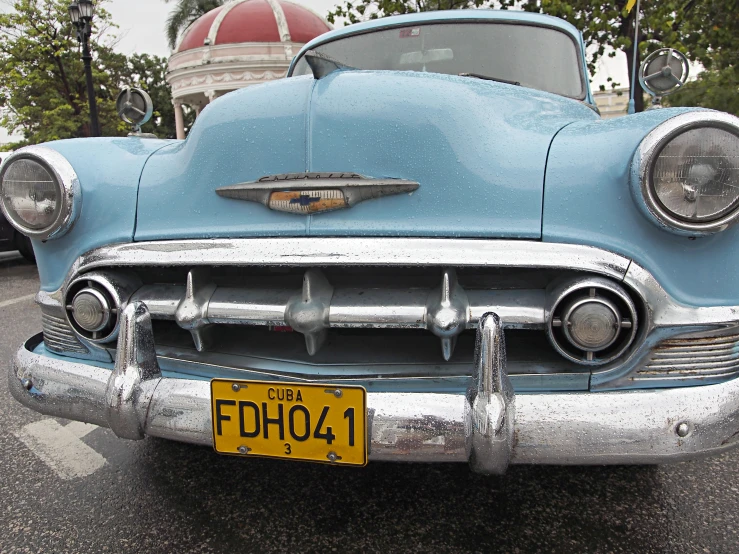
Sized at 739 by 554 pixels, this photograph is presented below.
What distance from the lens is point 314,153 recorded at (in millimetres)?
1589

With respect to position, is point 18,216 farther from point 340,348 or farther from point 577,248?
point 577,248

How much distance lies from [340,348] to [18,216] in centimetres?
107

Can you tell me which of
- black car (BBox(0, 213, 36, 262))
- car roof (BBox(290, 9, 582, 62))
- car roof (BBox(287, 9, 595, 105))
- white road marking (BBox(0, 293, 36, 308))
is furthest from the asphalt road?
black car (BBox(0, 213, 36, 262))

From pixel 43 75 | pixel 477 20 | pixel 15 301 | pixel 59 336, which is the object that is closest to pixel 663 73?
pixel 477 20

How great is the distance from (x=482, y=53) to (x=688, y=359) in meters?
1.58

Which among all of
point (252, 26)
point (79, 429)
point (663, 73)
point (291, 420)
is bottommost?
point (79, 429)

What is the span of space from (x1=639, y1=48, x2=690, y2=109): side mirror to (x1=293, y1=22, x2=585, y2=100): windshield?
21.4 inches

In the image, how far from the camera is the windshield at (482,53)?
2.41m

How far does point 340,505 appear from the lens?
6.03 ft

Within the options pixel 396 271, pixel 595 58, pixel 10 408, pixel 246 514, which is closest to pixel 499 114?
pixel 396 271

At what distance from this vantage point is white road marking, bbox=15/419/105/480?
212 centimetres

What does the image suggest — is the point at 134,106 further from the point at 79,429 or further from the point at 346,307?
the point at 346,307

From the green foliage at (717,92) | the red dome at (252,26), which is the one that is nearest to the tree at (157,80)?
the red dome at (252,26)

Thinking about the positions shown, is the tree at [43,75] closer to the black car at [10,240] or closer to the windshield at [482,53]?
the black car at [10,240]
